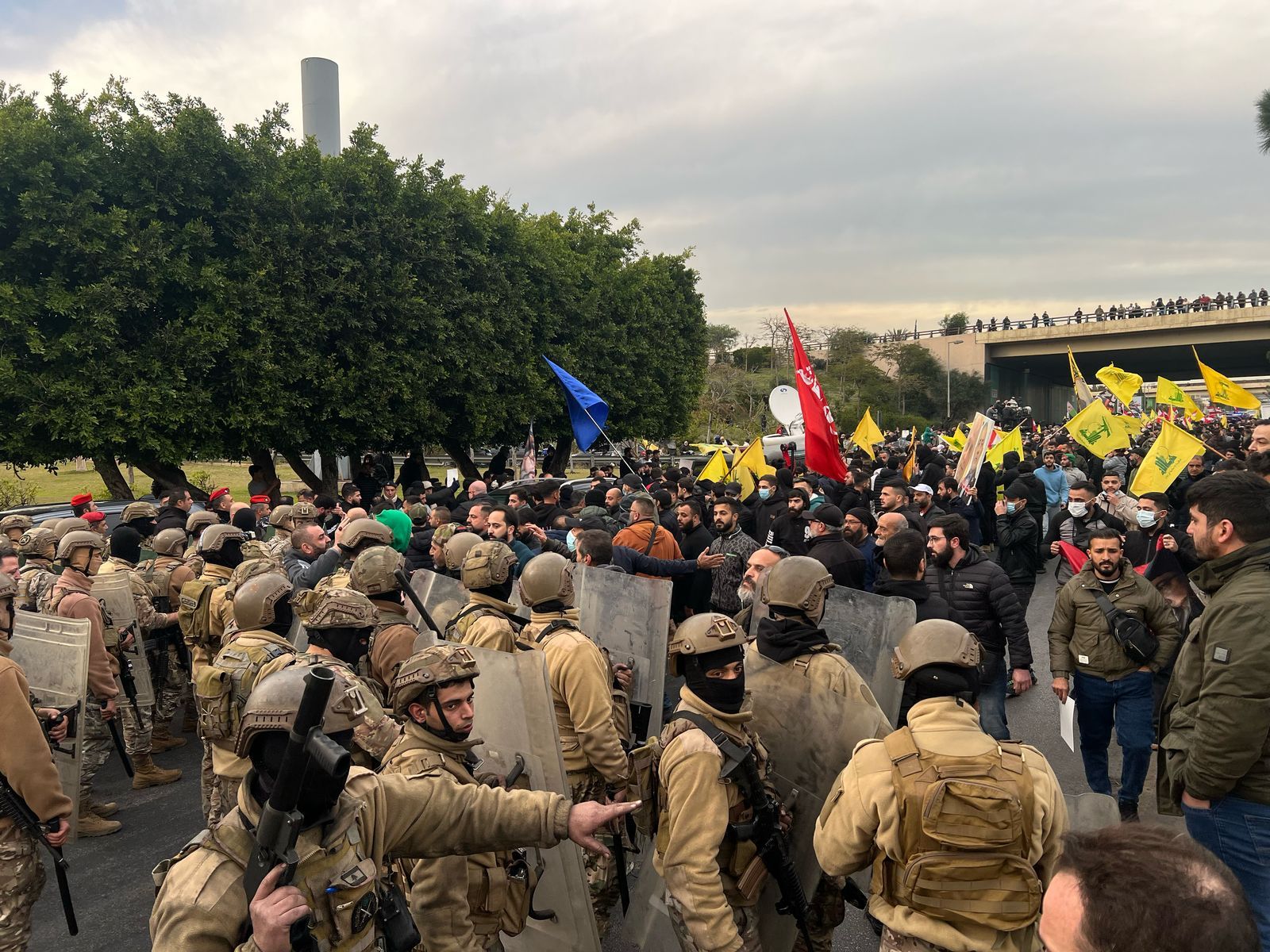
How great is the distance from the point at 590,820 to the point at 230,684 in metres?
2.19

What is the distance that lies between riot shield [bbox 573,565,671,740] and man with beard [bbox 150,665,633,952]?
1.92 m

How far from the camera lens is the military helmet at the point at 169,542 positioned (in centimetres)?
718

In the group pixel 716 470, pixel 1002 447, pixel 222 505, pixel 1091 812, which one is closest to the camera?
pixel 1091 812

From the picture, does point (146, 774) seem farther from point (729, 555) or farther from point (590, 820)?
point (590, 820)

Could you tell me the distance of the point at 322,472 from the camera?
2055cm

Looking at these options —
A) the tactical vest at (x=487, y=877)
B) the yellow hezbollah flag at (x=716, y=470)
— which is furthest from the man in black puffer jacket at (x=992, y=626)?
the yellow hezbollah flag at (x=716, y=470)

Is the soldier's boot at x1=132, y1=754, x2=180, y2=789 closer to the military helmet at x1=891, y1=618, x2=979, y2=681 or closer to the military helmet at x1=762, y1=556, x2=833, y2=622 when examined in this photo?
the military helmet at x1=762, y1=556, x2=833, y2=622

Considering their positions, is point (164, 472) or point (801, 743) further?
point (164, 472)

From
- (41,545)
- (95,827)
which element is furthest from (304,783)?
(41,545)

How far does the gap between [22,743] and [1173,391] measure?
52.3ft

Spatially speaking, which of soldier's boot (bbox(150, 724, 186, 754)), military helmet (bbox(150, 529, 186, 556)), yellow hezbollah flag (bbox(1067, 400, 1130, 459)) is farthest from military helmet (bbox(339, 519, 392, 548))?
yellow hezbollah flag (bbox(1067, 400, 1130, 459))

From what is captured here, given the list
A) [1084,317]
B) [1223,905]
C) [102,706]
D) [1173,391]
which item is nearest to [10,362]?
[102,706]

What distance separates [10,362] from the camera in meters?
13.9

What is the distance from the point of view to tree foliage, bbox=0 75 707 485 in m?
14.2
